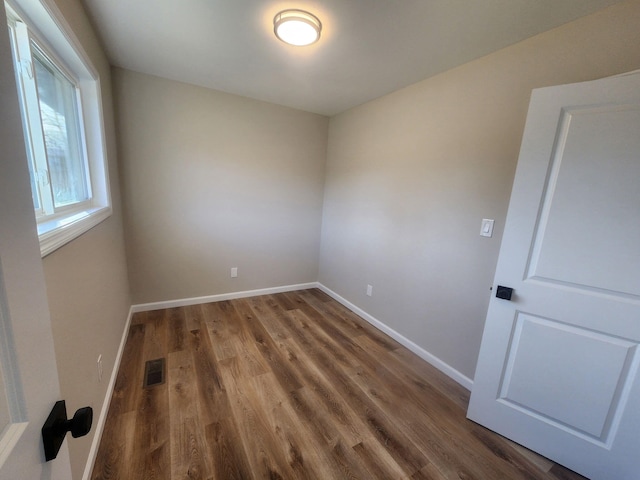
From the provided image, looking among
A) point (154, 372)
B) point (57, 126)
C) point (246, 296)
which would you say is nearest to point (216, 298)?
point (246, 296)

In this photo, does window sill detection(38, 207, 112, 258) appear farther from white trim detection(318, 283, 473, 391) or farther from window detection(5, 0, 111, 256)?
white trim detection(318, 283, 473, 391)

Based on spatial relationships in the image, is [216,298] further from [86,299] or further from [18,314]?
[18,314]

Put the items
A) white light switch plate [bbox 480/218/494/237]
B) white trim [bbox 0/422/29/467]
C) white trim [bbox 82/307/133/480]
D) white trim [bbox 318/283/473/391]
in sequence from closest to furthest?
white trim [bbox 0/422/29/467]
white trim [bbox 82/307/133/480]
white light switch plate [bbox 480/218/494/237]
white trim [bbox 318/283/473/391]

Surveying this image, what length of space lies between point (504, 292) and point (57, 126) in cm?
263

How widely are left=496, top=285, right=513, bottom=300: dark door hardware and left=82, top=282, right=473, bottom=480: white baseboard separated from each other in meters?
0.87

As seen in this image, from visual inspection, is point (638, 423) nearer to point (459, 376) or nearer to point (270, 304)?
point (459, 376)

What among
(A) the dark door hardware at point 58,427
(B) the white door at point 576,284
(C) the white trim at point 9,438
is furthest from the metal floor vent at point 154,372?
(B) the white door at point 576,284

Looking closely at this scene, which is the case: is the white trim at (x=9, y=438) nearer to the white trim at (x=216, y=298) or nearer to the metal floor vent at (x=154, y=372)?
the metal floor vent at (x=154, y=372)

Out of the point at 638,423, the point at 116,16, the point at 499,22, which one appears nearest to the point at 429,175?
the point at 499,22

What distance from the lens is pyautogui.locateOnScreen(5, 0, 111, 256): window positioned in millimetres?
1033

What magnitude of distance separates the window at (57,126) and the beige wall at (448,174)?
2.28 m

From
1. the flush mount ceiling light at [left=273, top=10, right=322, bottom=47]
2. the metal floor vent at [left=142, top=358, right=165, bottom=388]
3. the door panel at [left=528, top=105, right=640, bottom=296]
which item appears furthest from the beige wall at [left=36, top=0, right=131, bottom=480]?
the door panel at [left=528, top=105, right=640, bottom=296]

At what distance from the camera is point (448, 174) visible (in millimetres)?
2072

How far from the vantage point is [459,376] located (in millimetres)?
2053
